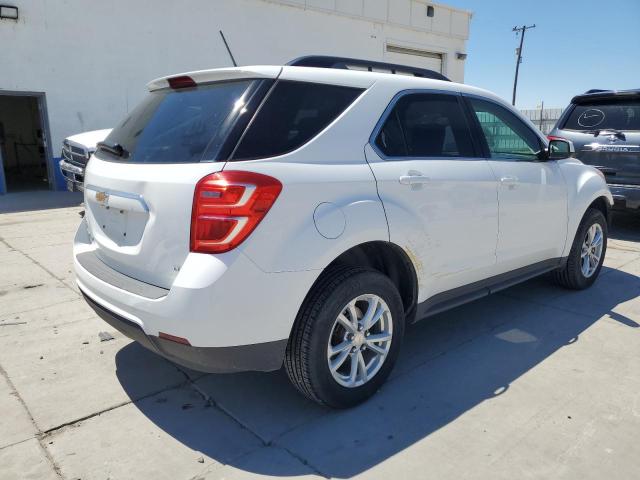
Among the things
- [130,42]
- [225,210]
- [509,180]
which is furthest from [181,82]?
[130,42]

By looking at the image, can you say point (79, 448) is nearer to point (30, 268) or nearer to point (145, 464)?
point (145, 464)

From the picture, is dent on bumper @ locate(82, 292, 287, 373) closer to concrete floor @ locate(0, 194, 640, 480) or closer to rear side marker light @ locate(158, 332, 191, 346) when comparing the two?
rear side marker light @ locate(158, 332, 191, 346)

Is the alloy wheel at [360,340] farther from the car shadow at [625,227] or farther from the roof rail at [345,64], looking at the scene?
the car shadow at [625,227]

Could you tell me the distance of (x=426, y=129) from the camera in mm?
3180

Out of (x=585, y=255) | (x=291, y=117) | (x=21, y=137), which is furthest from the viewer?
(x=21, y=137)

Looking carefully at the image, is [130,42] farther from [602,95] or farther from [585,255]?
[585,255]

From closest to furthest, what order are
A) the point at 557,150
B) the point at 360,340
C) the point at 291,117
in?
1. the point at 291,117
2. the point at 360,340
3. the point at 557,150

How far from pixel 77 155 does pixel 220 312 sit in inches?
269

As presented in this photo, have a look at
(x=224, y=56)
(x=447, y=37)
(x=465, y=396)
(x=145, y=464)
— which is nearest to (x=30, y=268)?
(x=145, y=464)

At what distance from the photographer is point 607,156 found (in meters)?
6.96

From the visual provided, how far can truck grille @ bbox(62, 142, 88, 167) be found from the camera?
25.2ft

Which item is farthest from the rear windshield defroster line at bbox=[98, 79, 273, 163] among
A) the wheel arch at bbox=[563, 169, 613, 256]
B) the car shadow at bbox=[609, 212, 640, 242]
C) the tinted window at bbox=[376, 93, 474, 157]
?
the car shadow at bbox=[609, 212, 640, 242]

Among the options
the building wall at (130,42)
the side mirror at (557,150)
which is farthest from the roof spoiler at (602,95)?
the building wall at (130,42)

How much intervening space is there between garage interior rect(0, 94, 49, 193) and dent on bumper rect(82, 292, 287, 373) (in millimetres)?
16038
